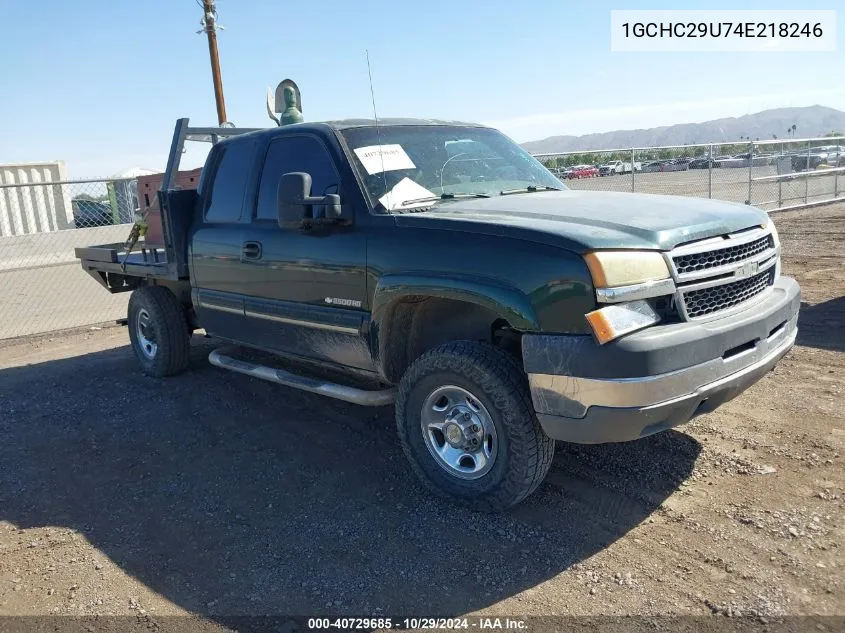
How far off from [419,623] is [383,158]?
2.68 meters

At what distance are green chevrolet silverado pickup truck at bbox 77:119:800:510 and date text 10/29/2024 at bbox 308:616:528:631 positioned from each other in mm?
751

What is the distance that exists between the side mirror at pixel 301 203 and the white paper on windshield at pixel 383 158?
32 cm

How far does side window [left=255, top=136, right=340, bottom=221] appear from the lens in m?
4.51

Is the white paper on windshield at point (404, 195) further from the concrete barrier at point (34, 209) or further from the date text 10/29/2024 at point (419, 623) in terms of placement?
the concrete barrier at point (34, 209)

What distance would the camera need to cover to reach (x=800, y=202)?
1725 centimetres

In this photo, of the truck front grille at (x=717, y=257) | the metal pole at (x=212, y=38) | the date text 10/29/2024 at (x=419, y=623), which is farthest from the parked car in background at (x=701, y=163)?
the date text 10/29/2024 at (x=419, y=623)

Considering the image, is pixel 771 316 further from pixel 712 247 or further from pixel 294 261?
pixel 294 261

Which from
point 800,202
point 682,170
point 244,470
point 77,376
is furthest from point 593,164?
point 244,470

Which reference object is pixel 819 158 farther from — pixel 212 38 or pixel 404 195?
pixel 404 195

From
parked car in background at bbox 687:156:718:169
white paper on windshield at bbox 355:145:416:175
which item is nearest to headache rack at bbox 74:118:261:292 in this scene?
white paper on windshield at bbox 355:145:416:175

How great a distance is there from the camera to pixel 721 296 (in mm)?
3477

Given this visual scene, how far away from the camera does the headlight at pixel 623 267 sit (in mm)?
3092

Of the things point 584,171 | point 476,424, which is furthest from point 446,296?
point 584,171

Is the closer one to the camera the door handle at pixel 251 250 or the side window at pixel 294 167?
the side window at pixel 294 167
